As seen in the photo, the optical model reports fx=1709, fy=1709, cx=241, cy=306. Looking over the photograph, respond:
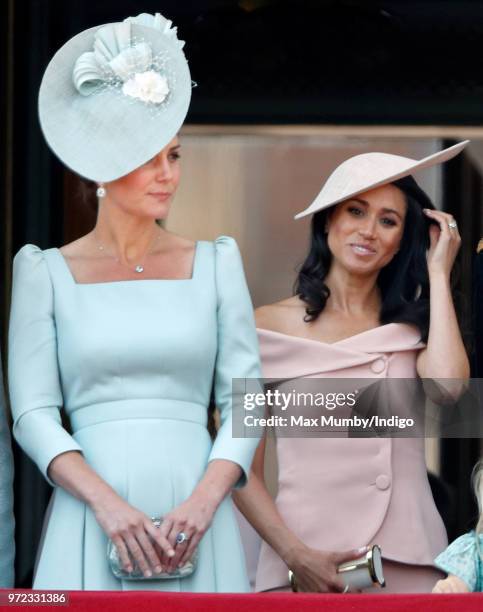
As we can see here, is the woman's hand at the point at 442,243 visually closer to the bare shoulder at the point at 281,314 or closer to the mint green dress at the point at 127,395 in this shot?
the bare shoulder at the point at 281,314

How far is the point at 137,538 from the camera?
4125 mm

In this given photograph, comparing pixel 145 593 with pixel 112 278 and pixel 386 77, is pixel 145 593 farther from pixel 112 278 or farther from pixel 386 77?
pixel 386 77

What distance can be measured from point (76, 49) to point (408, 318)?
1187mm

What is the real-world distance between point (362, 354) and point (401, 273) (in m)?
0.26

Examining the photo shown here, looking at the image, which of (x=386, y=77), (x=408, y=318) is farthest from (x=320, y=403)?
(x=386, y=77)

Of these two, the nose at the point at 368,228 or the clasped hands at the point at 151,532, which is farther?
the nose at the point at 368,228

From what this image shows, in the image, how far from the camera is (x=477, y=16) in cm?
513

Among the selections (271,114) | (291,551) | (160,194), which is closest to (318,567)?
(291,551)

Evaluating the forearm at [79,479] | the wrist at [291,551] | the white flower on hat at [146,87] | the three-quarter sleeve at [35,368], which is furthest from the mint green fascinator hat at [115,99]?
the wrist at [291,551]

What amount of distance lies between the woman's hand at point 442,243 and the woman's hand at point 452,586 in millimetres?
892

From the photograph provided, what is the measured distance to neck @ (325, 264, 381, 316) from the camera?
4871 millimetres

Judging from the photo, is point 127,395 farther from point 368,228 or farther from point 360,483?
Answer: point 368,228

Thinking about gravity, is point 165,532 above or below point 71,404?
below

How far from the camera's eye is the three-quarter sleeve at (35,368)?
4.25 m
